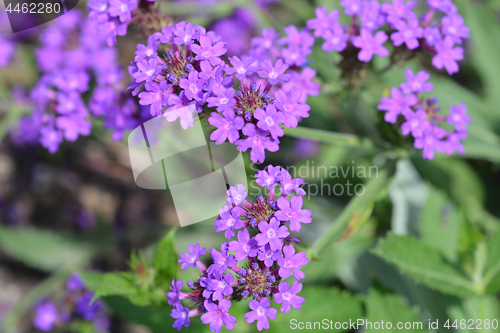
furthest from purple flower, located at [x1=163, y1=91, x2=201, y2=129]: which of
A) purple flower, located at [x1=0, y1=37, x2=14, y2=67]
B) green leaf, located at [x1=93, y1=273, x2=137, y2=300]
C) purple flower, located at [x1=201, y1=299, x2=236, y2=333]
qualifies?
purple flower, located at [x1=0, y1=37, x2=14, y2=67]

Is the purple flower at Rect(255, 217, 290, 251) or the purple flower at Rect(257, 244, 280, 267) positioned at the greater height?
the purple flower at Rect(255, 217, 290, 251)

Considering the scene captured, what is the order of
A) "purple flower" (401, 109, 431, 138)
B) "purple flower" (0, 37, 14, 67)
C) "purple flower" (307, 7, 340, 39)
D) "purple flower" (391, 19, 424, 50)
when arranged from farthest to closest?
"purple flower" (0, 37, 14, 67), "purple flower" (307, 7, 340, 39), "purple flower" (391, 19, 424, 50), "purple flower" (401, 109, 431, 138)

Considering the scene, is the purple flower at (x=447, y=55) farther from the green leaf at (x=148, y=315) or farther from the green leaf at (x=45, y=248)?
the green leaf at (x=45, y=248)

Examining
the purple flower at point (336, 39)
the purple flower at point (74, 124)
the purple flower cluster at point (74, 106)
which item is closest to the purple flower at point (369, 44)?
the purple flower at point (336, 39)

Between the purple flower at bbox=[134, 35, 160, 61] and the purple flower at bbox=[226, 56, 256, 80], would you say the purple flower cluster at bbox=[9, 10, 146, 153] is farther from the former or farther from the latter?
the purple flower at bbox=[226, 56, 256, 80]

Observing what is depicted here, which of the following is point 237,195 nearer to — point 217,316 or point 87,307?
point 217,316

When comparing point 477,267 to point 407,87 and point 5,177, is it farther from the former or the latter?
point 5,177

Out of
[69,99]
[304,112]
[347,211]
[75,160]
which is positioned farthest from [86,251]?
[304,112]
